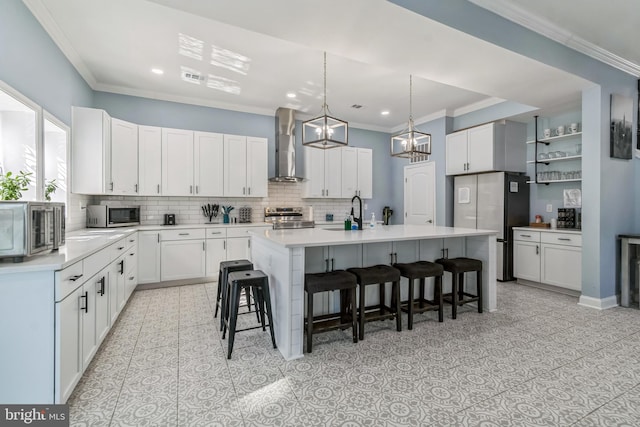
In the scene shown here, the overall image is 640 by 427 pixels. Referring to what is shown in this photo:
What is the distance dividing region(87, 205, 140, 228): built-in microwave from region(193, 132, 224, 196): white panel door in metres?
1.05

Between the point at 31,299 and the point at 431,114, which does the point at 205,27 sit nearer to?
the point at 31,299

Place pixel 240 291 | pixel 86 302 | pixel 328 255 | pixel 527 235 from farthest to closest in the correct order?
pixel 527 235 → pixel 328 255 → pixel 240 291 → pixel 86 302

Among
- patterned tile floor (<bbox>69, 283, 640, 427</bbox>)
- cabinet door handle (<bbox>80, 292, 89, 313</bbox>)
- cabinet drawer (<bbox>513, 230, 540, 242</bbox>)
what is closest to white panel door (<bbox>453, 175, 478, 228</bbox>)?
cabinet drawer (<bbox>513, 230, 540, 242</bbox>)

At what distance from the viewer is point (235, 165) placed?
17.0 ft

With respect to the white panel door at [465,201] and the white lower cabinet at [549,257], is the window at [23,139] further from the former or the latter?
the white lower cabinet at [549,257]

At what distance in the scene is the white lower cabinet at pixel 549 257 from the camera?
13.5 feet

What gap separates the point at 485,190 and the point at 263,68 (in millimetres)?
4032

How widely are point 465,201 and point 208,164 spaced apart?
4.55 meters

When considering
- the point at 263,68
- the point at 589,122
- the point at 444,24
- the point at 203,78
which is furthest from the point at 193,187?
the point at 589,122

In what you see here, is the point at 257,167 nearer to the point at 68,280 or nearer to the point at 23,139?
the point at 23,139

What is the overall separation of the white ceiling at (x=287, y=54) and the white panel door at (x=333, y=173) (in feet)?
3.44

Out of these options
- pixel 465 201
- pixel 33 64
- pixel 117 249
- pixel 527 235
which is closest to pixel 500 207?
pixel 527 235

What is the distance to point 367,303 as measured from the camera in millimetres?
3359

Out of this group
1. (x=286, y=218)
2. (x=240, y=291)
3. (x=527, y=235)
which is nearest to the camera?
(x=240, y=291)
